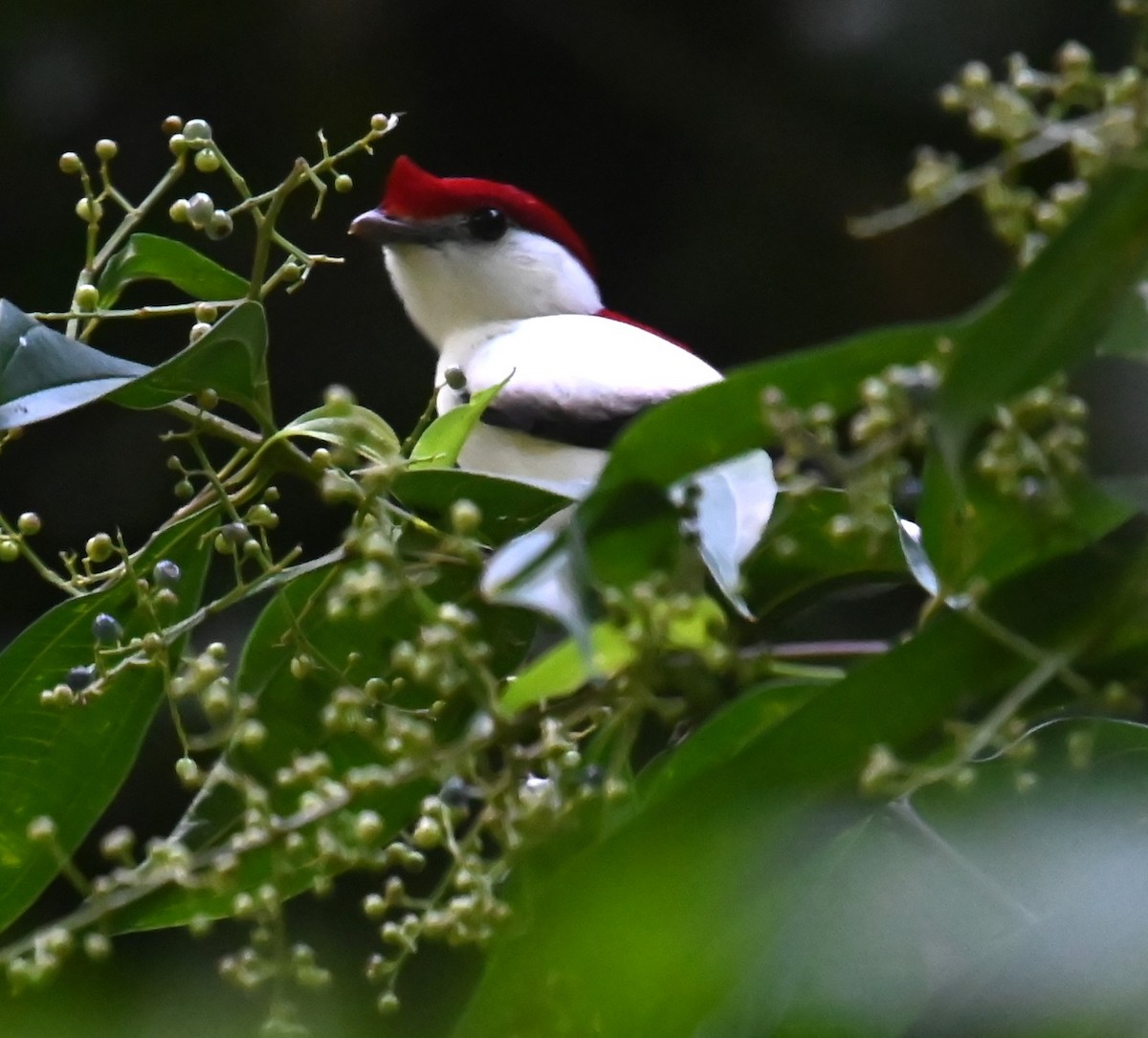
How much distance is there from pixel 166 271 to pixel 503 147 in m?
2.49

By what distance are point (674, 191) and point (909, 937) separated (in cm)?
274

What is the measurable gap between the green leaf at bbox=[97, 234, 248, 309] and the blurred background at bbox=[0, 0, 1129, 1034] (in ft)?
5.91

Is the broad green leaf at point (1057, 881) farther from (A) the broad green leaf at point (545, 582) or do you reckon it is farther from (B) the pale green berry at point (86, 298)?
(B) the pale green berry at point (86, 298)

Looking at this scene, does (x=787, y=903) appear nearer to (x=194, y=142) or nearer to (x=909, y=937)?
(x=909, y=937)

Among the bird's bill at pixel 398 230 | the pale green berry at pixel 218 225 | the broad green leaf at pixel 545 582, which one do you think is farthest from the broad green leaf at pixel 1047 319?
the bird's bill at pixel 398 230

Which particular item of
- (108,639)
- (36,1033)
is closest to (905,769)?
(36,1033)

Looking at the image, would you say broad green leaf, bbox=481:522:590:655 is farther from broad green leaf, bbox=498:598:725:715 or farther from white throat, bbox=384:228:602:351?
white throat, bbox=384:228:602:351

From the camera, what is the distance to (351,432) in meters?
0.78

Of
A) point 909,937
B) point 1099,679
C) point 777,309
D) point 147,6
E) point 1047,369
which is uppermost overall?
point 1047,369

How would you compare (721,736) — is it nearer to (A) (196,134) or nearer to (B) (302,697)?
(B) (302,697)

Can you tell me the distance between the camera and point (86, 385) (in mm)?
820

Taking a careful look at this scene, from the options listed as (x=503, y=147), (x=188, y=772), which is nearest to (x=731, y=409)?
(x=188, y=772)

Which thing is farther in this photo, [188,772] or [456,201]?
[456,201]

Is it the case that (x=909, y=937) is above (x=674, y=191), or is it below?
above
